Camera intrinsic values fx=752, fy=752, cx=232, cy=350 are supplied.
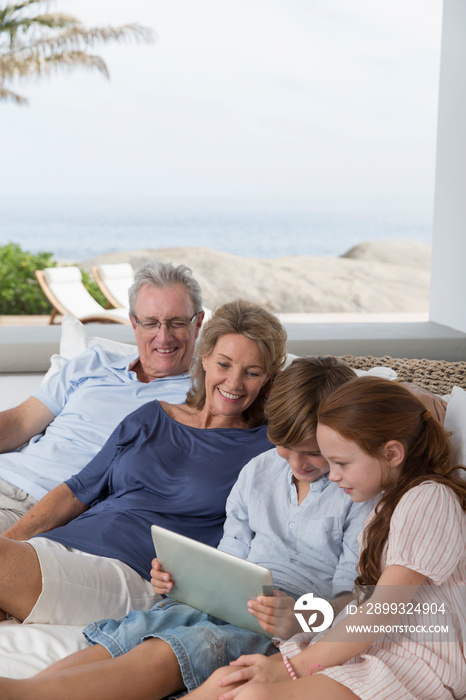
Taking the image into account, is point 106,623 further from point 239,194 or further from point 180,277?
point 239,194

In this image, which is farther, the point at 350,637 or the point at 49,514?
the point at 49,514

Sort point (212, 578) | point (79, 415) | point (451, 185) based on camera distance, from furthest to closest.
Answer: point (451, 185)
point (79, 415)
point (212, 578)

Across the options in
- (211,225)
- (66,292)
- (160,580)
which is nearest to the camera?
(160,580)

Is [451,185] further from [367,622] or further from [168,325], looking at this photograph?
[367,622]

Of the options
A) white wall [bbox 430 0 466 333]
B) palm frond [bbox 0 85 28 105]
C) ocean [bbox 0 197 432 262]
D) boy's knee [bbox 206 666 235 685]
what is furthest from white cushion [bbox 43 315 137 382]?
ocean [bbox 0 197 432 262]

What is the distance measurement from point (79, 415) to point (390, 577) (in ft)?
4.29

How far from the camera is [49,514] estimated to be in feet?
6.55

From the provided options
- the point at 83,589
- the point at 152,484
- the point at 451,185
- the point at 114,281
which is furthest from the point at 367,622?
the point at 114,281

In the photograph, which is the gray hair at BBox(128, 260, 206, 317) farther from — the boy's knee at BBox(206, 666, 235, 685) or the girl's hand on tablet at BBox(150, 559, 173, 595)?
the boy's knee at BBox(206, 666, 235, 685)

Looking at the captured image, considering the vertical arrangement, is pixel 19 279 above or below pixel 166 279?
below

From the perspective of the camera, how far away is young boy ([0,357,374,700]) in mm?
1382

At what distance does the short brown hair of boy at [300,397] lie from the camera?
1585 millimetres

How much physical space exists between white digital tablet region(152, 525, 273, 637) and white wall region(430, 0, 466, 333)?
2597mm

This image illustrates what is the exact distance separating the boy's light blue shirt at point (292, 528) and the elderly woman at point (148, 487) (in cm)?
14
